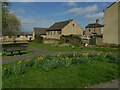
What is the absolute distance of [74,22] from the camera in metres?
73.4

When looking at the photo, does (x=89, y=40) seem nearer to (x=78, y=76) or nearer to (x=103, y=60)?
(x=103, y=60)

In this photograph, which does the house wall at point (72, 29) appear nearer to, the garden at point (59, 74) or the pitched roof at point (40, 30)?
the pitched roof at point (40, 30)

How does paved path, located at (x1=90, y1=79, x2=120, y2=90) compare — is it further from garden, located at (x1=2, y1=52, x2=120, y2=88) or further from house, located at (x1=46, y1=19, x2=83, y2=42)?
house, located at (x1=46, y1=19, x2=83, y2=42)

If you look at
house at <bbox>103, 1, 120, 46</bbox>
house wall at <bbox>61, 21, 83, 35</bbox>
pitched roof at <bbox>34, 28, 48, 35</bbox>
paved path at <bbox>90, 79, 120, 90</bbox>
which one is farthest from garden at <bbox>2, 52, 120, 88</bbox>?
pitched roof at <bbox>34, 28, 48, 35</bbox>

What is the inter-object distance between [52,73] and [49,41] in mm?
42186

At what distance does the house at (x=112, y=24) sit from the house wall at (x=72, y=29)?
31.9m

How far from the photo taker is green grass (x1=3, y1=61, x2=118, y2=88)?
7699mm

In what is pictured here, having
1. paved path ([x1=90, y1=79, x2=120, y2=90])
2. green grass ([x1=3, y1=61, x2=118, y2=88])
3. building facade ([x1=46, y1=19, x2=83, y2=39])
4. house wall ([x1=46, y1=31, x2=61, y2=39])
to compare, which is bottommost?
paved path ([x1=90, y1=79, x2=120, y2=90])

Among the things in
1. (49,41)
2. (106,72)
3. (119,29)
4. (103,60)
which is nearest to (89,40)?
(119,29)

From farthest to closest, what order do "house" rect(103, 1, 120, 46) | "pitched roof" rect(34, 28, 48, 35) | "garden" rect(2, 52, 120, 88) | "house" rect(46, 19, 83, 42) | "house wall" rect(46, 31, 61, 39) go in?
"pitched roof" rect(34, 28, 48, 35) → "house wall" rect(46, 31, 61, 39) → "house" rect(46, 19, 83, 42) → "house" rect(103, 1, 120, 46) → "garden" rect(2, 52, 120, 88)

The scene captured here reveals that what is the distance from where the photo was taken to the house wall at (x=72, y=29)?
2817 inches

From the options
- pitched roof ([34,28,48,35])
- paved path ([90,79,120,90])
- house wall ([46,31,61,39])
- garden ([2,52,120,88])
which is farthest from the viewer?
pitched roof ([34,28,48,35])

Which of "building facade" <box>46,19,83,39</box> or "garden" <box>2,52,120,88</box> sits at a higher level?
"building facade" <box>46,19,83,39</box>

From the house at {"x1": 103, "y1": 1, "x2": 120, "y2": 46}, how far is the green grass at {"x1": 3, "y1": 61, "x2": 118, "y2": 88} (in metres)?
24.4
